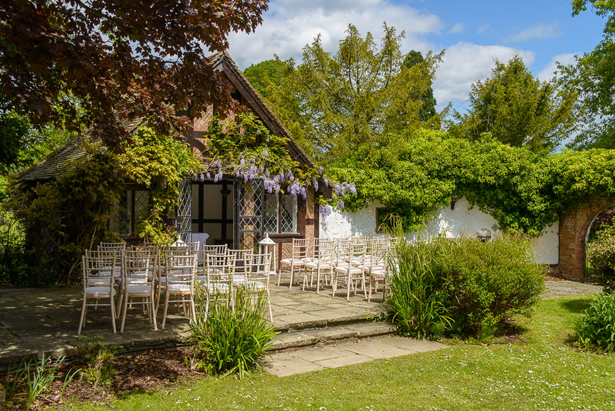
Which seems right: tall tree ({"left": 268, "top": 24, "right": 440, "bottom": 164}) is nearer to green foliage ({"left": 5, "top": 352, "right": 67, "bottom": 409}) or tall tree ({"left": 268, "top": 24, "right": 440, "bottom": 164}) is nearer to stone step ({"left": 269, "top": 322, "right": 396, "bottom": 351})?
stone step ({"left": 269, "top": 322, "right": 396, "bottom": 351})

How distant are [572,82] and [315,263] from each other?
17650 millimetres

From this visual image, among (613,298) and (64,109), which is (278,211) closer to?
(64,109)

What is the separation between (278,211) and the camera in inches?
459

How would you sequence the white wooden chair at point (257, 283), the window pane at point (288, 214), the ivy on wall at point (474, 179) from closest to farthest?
1. the white wooden chair at point (257, 283)
2. the window pane at point (288, 214)
3. the ivy on wall at point (474, 179)

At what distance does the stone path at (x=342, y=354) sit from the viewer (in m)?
5.06

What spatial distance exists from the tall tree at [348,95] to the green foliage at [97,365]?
12177mm

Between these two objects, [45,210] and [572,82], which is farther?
[572,82]

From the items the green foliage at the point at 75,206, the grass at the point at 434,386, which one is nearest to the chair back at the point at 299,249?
the green foliage at the point at 75,206

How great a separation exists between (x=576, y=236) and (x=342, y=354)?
1051 centimetres

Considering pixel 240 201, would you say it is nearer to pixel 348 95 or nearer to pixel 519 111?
pixel 348 95

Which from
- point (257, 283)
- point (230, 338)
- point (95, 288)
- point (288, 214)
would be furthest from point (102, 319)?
point (288, 214)

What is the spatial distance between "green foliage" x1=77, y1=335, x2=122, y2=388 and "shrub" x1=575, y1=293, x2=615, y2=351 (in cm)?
539

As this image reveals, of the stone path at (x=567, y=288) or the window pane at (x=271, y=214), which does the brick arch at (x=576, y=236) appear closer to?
the stone path at (x=567, y=288)

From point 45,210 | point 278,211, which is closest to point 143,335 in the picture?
point 45,210
